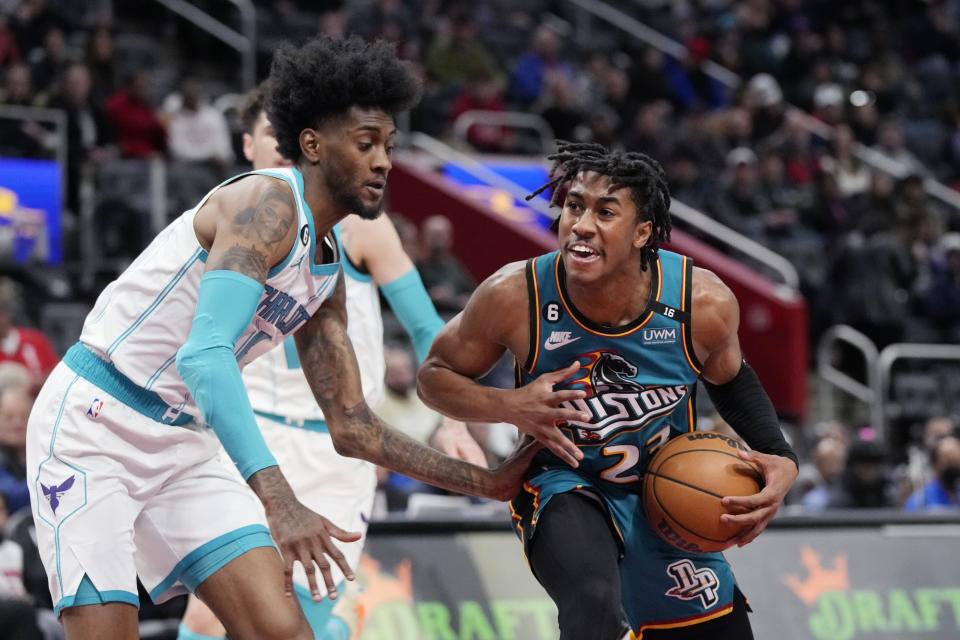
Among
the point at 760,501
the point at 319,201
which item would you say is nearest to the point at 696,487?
the point at 760,501

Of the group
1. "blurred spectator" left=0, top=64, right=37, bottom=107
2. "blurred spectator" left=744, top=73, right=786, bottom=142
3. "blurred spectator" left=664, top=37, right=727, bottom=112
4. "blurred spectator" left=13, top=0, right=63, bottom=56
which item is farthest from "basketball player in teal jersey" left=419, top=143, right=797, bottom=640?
"blurred spectator" left=664, top=37, right=727, bottom=112

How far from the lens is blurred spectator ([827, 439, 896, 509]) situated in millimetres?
8992

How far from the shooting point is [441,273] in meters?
11.3

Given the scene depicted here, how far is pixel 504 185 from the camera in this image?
13.1 metres

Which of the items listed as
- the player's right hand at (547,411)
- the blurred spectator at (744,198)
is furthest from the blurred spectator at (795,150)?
the player's right hand at (547,411)

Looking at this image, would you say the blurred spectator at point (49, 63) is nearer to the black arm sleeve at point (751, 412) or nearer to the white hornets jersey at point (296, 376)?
the white hornets jersey at point (296, 376)

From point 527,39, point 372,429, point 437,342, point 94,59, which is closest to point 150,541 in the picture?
point 372,429

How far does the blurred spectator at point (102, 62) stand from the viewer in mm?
12352

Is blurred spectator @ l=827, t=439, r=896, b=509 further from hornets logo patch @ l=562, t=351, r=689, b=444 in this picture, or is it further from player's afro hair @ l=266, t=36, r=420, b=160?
player's afro hair @ l=266, t=36, r=420, b=160

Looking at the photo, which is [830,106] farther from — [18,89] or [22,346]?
[22,346]

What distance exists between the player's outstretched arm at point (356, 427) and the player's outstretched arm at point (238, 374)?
0.65 m

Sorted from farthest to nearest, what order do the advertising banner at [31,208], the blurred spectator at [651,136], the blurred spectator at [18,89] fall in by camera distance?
the blurred spectator at [651,136] → the blurred spectator at [18,89] → the advertising banner at [31,208]

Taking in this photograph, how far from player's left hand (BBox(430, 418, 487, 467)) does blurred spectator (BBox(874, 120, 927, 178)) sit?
40.3 ft

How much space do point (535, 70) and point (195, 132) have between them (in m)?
4.91
